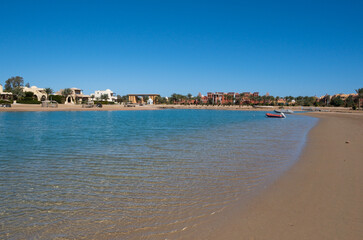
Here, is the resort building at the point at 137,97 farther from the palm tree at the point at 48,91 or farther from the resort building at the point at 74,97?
→ the palm tree at the point at 48,91

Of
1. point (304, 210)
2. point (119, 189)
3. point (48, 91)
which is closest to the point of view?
point (304, 210)

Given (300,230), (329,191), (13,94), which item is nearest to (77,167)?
(300,230)

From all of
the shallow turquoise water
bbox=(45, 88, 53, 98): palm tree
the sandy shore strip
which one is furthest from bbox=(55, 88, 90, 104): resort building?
the sandy shore strip

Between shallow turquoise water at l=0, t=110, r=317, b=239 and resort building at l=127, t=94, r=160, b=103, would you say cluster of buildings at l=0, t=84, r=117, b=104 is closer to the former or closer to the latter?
resort building at l=127, t=94, r=160, b=103

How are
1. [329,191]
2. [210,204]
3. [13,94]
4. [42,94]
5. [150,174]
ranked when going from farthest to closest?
[42,94] < [13,94] < [150,174] < [329,191] < [210,204]

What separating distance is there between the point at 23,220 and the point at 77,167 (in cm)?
350

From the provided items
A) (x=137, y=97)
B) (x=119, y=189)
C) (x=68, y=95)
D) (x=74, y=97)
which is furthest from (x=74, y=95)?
(x=119, y=189)

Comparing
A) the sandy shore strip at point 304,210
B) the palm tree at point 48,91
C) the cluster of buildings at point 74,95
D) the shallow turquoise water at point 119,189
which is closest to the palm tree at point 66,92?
the cluster of buildings at point 74,95

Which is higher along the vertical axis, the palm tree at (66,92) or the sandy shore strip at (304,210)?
the palm tree at (66,92)

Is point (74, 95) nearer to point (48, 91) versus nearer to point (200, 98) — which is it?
point (48, 91)

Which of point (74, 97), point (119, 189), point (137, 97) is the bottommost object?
point (119, 189)

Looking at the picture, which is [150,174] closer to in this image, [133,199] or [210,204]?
[133,199]

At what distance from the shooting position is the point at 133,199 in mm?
4684

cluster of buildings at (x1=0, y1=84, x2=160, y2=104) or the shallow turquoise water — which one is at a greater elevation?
cluster of buildings at (x1=0, y1=84, x2=160, y2=104)
